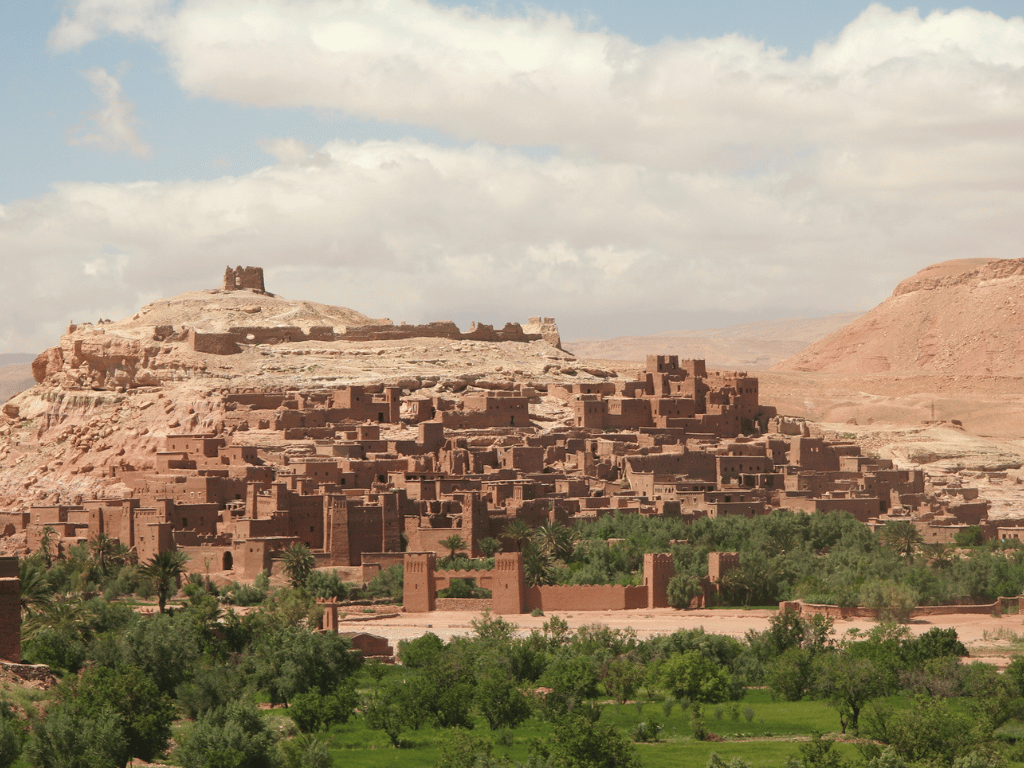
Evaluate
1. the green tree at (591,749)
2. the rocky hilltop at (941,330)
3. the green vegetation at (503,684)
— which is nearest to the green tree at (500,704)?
the green vegetation at (503,684)

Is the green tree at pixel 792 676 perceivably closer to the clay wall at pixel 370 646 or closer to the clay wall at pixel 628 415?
the clay wall at pixel 370 646

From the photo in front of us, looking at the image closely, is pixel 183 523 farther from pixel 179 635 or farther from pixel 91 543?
pixel 179 635

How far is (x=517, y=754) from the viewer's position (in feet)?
111

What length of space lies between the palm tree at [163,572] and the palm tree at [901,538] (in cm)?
2159

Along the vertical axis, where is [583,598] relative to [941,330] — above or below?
below

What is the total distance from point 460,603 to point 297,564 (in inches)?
184

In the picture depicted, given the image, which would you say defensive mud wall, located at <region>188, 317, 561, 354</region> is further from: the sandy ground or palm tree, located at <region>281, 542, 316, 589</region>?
the sandy ground

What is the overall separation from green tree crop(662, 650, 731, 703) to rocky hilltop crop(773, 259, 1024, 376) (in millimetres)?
90309

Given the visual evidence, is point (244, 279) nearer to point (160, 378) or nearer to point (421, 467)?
point (160, 378)

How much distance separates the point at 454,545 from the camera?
175 ft

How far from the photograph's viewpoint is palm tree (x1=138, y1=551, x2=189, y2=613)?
47.1m

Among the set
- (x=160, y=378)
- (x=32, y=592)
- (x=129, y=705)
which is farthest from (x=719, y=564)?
(x=160, y=378)

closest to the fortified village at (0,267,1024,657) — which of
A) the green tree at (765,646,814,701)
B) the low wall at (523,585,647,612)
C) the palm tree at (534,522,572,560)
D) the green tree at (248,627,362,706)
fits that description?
the low wall at (523,585,647,612)

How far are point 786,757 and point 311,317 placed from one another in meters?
59.9
